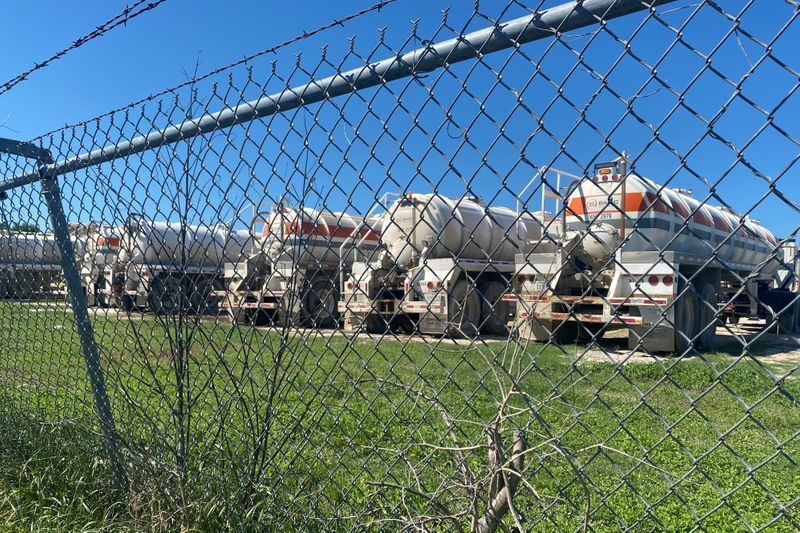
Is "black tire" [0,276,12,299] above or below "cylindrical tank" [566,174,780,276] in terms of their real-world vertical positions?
below

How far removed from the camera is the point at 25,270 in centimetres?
430

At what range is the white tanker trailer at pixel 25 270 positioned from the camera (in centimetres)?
421

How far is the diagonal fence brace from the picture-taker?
3.07 m

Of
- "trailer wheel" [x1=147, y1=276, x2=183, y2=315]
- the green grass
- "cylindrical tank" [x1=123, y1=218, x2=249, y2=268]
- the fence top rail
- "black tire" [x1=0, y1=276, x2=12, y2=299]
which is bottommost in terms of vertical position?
the green grass

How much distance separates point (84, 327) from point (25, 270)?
1342mm

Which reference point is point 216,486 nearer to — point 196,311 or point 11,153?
point 196,311

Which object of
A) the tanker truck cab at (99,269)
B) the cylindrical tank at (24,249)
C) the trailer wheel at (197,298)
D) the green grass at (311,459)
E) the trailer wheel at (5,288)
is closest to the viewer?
the green grass at (311,459)

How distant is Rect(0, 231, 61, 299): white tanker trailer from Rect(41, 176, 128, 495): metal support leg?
57 cm

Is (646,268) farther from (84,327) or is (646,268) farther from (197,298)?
(84,327)

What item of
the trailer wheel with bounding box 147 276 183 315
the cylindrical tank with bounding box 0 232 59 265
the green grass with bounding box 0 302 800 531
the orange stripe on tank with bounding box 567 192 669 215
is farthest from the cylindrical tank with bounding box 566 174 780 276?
the cylindrical tank with bounding box 0 232 59 265

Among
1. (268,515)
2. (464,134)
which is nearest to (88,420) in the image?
(268,515)

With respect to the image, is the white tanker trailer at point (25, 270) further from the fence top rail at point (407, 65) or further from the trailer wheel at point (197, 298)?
the trailer wheel at point (197, 298)

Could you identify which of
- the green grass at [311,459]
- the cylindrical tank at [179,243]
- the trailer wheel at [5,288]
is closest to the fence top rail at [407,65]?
the cylindrical tank at [179,243]

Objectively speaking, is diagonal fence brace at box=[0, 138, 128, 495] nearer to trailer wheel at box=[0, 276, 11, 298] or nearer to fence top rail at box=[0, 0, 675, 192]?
fence top rail at box=[0, 0, 675, 192]
